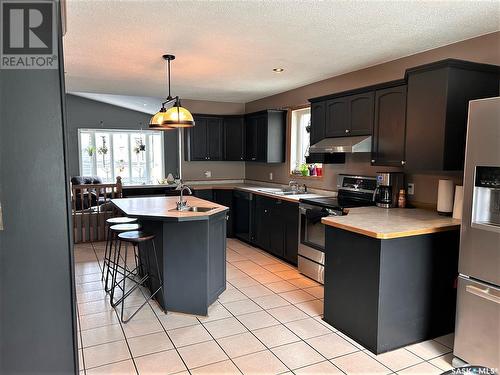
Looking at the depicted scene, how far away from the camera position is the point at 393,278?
2.56m

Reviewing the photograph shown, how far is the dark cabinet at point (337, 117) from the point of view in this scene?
393cm

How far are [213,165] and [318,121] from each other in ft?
9.18

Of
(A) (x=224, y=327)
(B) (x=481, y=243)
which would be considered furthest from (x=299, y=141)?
(B) (x=481, y=243)

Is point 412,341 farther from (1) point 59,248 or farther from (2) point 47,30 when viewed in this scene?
(2) point 47,30

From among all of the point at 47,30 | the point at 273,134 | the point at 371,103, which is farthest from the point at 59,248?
the point at 273,134

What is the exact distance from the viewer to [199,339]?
276cm

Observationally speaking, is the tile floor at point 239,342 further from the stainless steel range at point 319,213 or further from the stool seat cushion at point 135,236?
the stool seat cushion at point 135,236

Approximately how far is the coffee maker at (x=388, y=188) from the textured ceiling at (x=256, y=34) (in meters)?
1.18

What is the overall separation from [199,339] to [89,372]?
30.4 inches

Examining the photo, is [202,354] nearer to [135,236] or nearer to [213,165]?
[135,236]

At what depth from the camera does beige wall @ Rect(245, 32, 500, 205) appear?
9.80 ft

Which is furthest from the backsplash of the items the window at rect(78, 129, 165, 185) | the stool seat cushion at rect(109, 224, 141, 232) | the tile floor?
the window at rect(78, 129, 165, 185)

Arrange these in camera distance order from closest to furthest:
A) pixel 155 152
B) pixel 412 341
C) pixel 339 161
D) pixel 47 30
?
pixel 47 30, pixel 412 341, pixel 339 161, pixel 155 152

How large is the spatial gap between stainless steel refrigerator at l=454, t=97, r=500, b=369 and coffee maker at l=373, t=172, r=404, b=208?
121 cm
